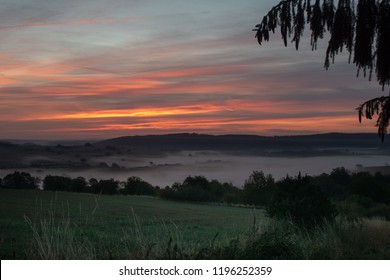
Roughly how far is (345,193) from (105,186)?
16.4 metres

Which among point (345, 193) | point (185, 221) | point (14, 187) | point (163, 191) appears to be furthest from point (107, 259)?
point (345, 193)

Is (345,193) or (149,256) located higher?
(149,256)

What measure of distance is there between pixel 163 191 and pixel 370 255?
2012 cm

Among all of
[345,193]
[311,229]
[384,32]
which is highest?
[384,32]

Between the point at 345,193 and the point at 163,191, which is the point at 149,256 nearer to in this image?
the point at 163,191

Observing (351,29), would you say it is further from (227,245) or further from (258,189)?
(258,189)

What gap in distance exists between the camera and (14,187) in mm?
29969

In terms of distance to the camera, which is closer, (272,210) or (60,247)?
(60,247)

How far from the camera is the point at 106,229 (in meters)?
13.8

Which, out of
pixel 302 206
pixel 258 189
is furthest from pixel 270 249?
pixel 258 189

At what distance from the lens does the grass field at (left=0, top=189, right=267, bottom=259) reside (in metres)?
8.59

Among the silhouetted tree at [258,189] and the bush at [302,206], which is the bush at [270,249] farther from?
the silhouetted tree at [258,189]
